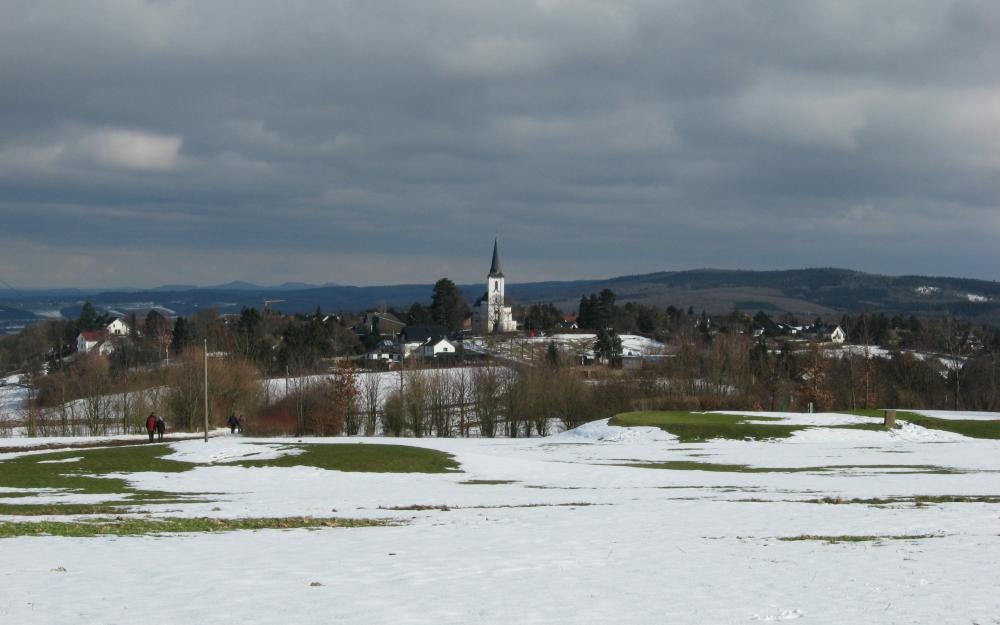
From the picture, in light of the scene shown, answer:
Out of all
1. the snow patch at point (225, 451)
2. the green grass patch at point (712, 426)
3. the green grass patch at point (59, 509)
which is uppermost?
the green grass patch at point (59, 509)

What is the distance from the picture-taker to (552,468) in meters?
41.0

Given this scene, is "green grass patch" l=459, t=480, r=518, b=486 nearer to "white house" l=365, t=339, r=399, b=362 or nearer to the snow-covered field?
the snow-covered field

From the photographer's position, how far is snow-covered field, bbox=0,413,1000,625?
1266cm

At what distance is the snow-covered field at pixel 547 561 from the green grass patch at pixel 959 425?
29.2m

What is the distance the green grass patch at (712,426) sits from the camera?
56.3 m

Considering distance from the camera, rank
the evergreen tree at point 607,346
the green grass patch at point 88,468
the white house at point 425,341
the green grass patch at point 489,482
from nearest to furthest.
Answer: the green grass patch at point 88,468 → the green grass patch at point 489,482 → the evergreen tree at point 607,346 → the white house at point 425,341

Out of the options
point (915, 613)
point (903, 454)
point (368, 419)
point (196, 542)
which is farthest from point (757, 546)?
point (368, 419)

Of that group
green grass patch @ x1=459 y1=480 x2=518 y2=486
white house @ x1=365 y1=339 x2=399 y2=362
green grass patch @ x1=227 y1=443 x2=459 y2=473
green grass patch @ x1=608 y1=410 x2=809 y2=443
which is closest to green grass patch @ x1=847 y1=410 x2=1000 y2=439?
green grass patch @ x1=608 y1=410 x2=809 y2=443

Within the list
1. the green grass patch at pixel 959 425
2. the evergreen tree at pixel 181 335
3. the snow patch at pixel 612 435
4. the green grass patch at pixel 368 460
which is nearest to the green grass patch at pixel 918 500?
the green grass patch at pixel 368 460

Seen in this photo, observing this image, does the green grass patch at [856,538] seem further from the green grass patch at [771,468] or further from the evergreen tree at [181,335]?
the evergreen tree at [181,335]

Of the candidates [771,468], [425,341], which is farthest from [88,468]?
[425,341]

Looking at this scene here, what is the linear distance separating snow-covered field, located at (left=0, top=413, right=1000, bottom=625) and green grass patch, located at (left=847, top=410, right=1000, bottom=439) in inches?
1148

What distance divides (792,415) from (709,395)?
27.7m

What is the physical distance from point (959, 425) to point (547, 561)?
5295cm
